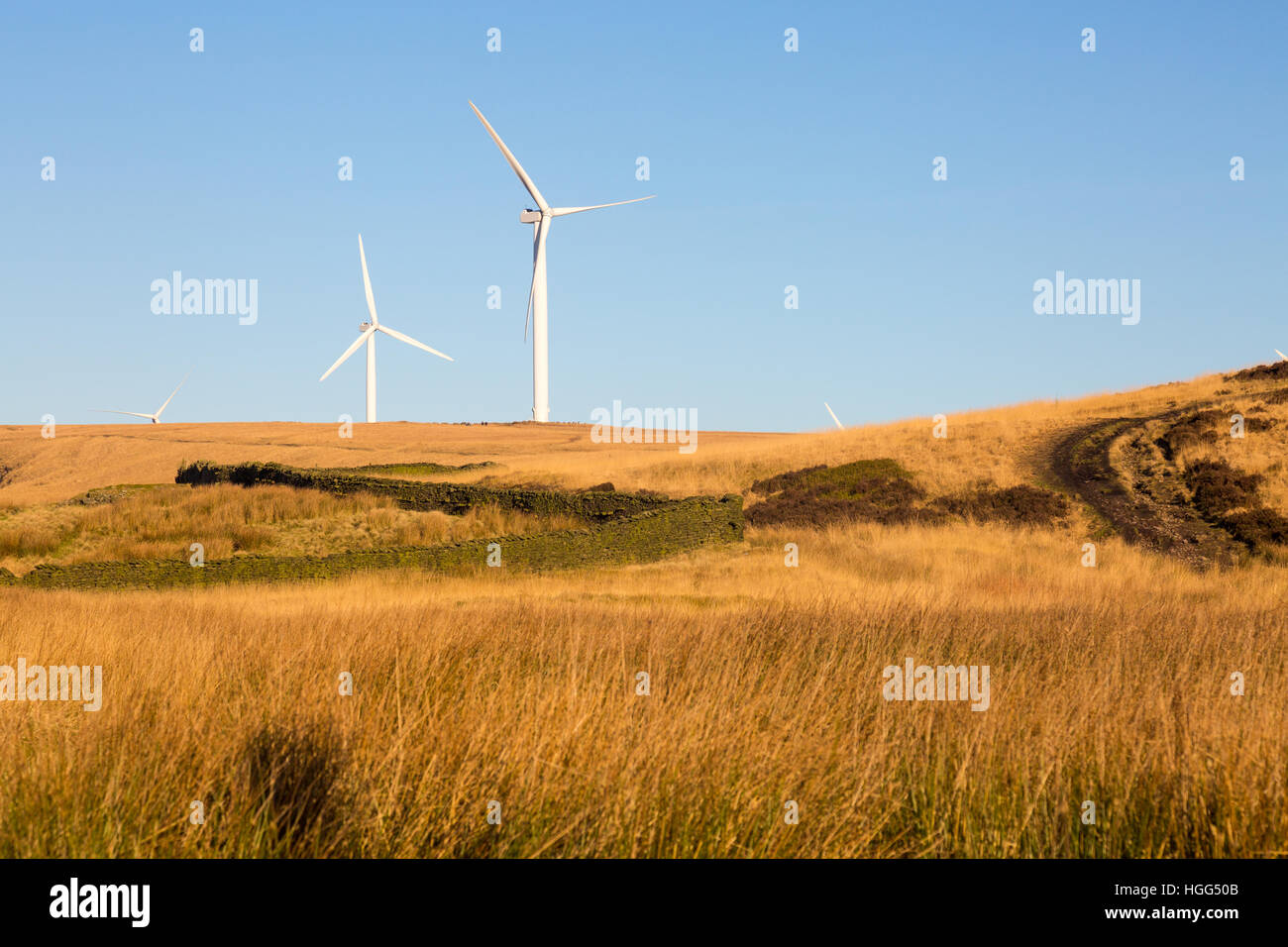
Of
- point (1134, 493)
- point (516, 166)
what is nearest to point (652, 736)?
point (1134, 493)

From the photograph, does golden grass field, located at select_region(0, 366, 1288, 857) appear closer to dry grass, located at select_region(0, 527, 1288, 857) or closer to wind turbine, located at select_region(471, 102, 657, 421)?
dry grass, located at select_region(0, 527, 1288, 857)

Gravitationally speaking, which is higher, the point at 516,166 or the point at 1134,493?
the point at 516,166

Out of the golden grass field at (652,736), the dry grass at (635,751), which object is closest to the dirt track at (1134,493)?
the golden grass field at (652,736)

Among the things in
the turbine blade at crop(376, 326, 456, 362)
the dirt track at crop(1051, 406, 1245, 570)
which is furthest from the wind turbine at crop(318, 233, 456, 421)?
the dirt track at crop(1051, 406, 1245, 570)

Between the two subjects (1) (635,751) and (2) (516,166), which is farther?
(2) (516,166)

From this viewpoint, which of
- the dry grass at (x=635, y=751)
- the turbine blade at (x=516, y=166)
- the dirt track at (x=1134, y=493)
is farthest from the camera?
the turbine blade at (x=516, y=166)

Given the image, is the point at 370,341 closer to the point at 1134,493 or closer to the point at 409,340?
the point at 409,340

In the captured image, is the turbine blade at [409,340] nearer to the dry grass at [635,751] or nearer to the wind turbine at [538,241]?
the wind turbine at [538,241]

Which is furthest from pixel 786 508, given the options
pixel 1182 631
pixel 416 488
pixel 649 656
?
pixel 649 656

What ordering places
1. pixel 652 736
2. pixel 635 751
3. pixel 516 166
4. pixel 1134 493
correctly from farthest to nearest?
pixel 516 166 < pixel 1134 493 < pixel 652 736 < pixel 635 751

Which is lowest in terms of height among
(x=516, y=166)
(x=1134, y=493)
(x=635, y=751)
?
(x=635, y=751)

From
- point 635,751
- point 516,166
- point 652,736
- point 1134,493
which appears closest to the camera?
point 635,751
